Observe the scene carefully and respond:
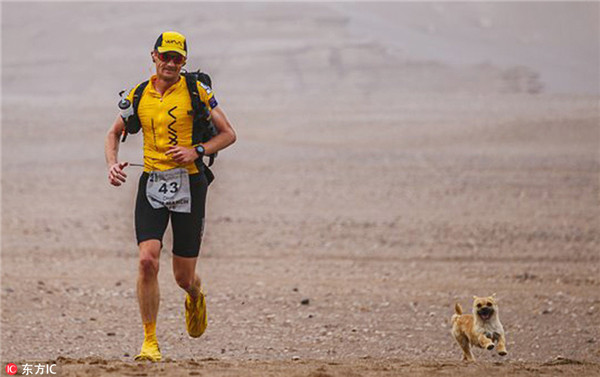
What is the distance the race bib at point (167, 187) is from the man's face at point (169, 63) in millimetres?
626

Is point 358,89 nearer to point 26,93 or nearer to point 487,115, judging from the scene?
point 26,93

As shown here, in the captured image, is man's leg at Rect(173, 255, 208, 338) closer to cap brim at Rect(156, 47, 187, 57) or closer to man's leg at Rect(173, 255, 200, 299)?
man's leg at Rect(173, 255, 200, 299)

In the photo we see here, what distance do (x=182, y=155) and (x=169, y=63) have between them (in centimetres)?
61

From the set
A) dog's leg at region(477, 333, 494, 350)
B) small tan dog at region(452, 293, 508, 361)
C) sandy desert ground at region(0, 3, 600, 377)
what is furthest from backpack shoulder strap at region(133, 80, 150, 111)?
dog's leg at region(477, 333, 494, 350)

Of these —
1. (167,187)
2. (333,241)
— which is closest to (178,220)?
(167,187)

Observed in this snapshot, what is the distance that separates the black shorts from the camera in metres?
8.83

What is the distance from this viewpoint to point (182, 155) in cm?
866

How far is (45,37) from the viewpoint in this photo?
4176 inches

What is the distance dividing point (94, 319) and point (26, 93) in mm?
72450

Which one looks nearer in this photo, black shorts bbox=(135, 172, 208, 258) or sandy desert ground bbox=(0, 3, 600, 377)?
black shorts bbox=(135, 172, 208, 258)

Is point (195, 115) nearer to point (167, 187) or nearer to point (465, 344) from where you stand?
point (167, 187)

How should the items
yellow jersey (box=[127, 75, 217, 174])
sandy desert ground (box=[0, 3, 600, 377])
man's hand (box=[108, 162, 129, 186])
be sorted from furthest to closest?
1. sandy desert ground (box=[0, 3, 600, 377])
2. yellow jersey (box=[127, 75, 217, 174])
3. man's hand (box=[108, 162, 129, 186])

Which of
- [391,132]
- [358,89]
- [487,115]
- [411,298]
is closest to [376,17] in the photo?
[358,89]

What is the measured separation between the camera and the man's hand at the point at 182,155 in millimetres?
8656
